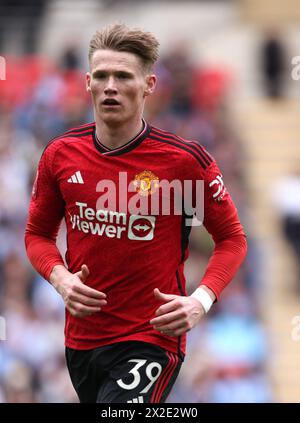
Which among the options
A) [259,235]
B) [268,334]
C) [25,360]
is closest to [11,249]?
[25,360]

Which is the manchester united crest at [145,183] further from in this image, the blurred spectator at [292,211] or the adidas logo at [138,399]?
the blurred spectator at [292,211]

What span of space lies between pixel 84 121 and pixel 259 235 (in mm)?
2540

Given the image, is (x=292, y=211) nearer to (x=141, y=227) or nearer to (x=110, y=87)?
(x=141, y=227)

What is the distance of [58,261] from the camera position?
18.9 feet

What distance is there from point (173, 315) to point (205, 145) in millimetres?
7688

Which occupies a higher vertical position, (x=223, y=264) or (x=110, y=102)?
(x=110, y=102)

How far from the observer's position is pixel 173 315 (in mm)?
5289

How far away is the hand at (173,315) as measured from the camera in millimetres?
5293

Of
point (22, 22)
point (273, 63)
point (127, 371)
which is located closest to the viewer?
point (127, 371)

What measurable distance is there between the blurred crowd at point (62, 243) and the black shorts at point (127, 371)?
142 inches

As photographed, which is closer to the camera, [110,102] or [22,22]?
[110,102]

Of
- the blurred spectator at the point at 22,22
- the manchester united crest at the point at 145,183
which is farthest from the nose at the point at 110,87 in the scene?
the blurred spectator at the point at 22,22

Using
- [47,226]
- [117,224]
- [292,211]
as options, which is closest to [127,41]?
[117,224]

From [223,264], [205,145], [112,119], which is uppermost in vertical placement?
[112,119]
